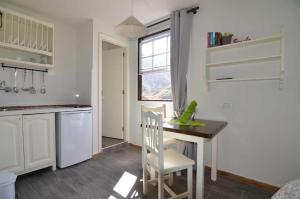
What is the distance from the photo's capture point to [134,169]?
2363 millimetres

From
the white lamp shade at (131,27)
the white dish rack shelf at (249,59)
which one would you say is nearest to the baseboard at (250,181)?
the white dish rack shelf at (249,59)

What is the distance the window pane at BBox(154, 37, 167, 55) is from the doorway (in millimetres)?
813

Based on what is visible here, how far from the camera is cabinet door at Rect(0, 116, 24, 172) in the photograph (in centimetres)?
182

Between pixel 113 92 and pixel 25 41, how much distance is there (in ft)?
5.91

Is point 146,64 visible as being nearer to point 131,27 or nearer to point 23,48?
point 131,27

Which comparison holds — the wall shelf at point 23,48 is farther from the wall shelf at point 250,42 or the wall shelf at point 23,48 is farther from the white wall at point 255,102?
the wall shelf at point 250,42

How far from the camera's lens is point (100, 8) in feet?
8.16

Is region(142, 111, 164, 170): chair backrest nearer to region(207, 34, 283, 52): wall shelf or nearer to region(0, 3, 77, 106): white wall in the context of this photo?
region(207, 34, 283, 52): wall shelf

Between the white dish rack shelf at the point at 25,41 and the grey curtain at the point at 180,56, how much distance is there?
2013 mm

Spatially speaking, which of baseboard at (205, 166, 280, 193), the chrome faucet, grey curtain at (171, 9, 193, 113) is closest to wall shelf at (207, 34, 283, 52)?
grey curtain at (171, 9, 193, 113)

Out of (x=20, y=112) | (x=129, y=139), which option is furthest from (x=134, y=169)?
(x=20, y=112)

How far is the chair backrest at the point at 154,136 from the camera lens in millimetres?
1390

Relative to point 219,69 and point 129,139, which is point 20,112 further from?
point 219,69

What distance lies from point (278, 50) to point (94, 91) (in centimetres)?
272
